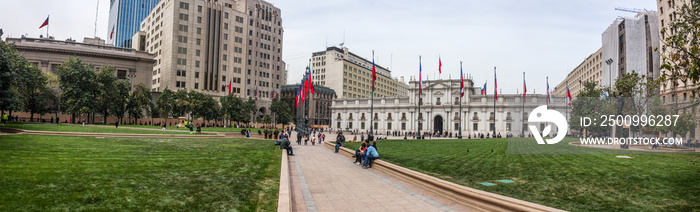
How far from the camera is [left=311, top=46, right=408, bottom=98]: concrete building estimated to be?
12162cm

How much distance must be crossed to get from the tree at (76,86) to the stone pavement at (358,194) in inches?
1902

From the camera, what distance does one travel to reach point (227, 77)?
80.1 m

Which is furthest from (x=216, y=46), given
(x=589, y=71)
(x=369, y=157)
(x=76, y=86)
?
(x=589, y=71)

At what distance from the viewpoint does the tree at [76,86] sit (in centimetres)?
4709

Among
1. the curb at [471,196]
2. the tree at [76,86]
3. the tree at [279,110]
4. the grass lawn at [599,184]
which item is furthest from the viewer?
the tree at [279,110]

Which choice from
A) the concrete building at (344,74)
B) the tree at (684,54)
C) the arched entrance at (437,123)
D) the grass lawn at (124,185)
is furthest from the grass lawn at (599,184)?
the concrete building at (344,74)

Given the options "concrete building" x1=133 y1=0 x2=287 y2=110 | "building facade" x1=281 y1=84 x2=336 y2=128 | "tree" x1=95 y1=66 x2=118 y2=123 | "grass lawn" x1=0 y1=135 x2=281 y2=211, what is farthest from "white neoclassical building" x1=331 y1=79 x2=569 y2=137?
"grass lawn" x1=0 y1=135 x2=281 y2=211

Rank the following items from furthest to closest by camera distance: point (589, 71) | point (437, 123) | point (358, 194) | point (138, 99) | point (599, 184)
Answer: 1. point (589, 71)
2. point (437, 123)
3. point (138, 99)
4. point (599, 184)
5. point (358, 194)

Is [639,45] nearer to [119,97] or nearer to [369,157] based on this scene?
[369,157]

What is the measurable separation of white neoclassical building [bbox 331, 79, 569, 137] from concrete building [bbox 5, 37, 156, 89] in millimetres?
49247

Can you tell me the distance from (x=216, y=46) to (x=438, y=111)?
54.1 meters

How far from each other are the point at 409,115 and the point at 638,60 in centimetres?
4561

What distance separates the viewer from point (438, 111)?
84062 mm
